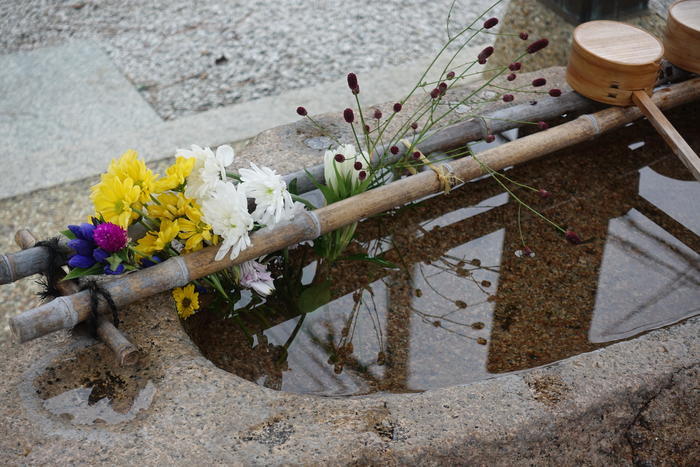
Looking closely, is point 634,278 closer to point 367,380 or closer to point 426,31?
point 367,380

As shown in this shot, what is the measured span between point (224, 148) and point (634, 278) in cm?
132

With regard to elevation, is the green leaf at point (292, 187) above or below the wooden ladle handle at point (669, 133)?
above

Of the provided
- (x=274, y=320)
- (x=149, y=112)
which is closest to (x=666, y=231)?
(x=274, y=320)

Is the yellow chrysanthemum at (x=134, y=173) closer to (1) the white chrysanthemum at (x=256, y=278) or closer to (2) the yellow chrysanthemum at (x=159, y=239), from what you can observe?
(2) the yellow chrysanthemum at (x=159, y=239)

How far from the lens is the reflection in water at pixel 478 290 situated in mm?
1951

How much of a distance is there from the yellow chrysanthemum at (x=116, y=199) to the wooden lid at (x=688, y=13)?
2064 millimetres

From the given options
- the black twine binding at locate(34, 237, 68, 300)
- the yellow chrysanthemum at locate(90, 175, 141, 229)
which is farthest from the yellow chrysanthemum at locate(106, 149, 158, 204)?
the black twine binding at locate(34, 237, 68, 300)

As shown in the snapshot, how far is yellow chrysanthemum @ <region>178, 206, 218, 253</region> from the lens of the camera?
5.79 ft

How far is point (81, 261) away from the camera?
67.4 inches

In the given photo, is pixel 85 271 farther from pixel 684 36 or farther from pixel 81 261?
pixel 684 36

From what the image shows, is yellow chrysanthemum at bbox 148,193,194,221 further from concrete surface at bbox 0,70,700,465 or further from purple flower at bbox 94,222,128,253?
concrete surface at bbox 0,70,700,465

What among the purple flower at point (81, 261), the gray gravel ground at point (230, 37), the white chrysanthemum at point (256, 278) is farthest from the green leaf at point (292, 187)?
the gray gravel ground at point (230, 37)

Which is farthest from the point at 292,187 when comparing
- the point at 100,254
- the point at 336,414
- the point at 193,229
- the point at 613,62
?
the point at 613,62

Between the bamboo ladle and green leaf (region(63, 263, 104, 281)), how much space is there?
1.76 m
